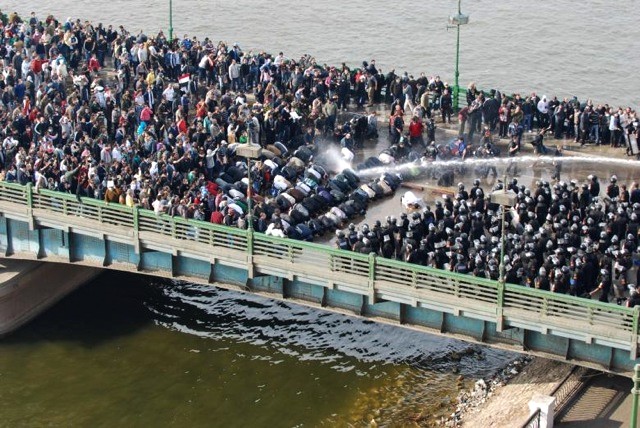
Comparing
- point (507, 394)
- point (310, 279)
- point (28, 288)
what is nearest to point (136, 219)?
point (310, 279)

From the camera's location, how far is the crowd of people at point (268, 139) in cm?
4203

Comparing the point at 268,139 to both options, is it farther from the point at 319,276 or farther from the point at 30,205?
the point at 319,276

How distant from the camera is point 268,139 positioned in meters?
52.6

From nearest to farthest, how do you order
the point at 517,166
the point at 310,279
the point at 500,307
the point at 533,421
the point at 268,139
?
the point at 533,421, the point at 500,307, the point at 310,279, the point at 517,166, the point at 268,139

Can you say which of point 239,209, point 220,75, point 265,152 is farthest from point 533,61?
point 239,209

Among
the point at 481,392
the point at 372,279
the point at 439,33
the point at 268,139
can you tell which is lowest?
the point at 481,392

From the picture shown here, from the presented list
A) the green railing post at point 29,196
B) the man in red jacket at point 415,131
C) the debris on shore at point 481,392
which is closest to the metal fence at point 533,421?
the debris on shore at point 481,392

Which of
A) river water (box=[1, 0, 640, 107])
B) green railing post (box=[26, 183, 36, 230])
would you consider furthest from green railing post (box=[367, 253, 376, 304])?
river water (box=[1, 0, 640, 107])

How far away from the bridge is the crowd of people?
3.21ft

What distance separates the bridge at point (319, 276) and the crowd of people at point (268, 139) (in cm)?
98

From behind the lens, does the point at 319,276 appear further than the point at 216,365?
No

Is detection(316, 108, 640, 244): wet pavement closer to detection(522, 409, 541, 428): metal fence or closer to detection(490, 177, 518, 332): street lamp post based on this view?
detection(490, 177, 518, 332): street lamp post

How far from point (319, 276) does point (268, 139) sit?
12355mm

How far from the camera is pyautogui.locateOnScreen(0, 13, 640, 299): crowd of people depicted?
4203cm
